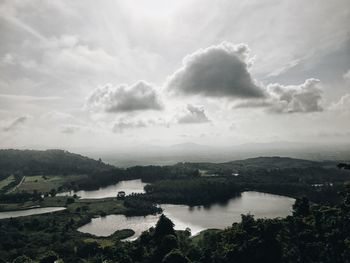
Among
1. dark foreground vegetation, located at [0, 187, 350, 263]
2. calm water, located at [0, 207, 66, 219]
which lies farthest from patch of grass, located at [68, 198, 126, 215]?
dark foreground vegetation, located at [0, 187, 350, 263]

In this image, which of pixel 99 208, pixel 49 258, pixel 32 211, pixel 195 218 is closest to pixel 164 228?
pixel 49 258

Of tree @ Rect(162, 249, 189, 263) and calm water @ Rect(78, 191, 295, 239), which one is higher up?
tree @ Rect(162, 249, 189, 263)

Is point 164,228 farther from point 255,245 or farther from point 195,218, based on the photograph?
point 195,218

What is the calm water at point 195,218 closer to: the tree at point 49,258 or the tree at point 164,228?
the tree at point 164,228

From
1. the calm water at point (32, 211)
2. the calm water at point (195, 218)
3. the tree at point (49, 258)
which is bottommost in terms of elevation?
the calm water at point (195, 218)

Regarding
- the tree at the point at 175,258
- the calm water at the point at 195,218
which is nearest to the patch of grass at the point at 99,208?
the calm water at the point at 195,218

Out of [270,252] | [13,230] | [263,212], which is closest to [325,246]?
[270,252]

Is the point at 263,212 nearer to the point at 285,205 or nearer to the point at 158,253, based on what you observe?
the point at 285,205

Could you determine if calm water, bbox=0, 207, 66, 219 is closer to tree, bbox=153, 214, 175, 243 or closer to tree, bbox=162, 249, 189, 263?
tree, bbox=153, 214, 175, 243
